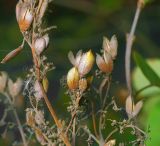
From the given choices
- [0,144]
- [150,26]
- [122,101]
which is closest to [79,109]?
[0,144]

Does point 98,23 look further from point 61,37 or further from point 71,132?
point 71,132

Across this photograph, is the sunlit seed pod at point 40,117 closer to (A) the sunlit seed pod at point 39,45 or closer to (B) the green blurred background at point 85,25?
(A) the sunlit seed pod at point 39,45

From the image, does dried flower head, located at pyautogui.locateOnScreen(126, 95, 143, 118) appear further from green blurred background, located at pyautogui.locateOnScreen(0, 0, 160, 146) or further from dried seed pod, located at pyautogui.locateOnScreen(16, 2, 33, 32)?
green blurred background, located at pyautogui.locateOnScreen(0, 0, 160, 146)

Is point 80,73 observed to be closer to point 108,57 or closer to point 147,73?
point 108,57

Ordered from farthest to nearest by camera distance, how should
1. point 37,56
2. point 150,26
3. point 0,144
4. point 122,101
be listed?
point 150,26 → point 122,101 → point 0,144 → point 37,56

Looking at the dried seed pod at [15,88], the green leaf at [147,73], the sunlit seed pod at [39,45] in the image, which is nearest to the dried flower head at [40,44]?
the sunlit seed pod at [39,45]

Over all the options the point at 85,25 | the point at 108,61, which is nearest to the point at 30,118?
the point at 108,61
